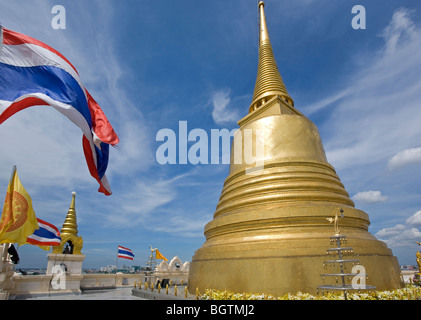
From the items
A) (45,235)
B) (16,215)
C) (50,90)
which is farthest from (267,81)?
(45,235)

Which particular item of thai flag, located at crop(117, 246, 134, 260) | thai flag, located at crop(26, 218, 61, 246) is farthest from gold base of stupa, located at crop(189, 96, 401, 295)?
thai flag, located at crop(117, 246, 134, 260)

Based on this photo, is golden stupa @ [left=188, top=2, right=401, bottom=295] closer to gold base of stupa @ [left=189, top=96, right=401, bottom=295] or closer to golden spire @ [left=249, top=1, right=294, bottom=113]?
gold base of stupa @ [left=189, top=96, right=401, bottom=295]

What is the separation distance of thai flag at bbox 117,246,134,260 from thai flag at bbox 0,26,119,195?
1716 cm

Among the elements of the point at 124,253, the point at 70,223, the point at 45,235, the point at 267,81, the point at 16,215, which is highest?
the point at 267,81

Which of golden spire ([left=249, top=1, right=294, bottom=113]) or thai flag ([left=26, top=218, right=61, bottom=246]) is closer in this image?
thai flag ([left=26, top=218, right=61, bottom=246])

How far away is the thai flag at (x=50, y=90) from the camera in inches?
225


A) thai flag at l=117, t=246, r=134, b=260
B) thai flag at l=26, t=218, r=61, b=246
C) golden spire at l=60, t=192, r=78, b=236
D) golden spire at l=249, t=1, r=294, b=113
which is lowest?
thai flag at l=117, t=246, r=134, b=260

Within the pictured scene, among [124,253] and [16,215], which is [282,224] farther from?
[124,253]

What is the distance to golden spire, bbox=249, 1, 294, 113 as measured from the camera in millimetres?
17891

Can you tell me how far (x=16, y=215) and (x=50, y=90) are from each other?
4.55 metres

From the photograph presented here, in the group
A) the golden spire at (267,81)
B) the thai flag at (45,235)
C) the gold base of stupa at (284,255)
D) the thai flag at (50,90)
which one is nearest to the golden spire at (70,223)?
Result: the thai flag at (45,235)

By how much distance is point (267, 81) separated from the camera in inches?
735

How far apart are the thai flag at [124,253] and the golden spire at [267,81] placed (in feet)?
52.1

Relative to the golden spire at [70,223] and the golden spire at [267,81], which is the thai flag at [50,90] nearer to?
the golden spire at [267,81]
